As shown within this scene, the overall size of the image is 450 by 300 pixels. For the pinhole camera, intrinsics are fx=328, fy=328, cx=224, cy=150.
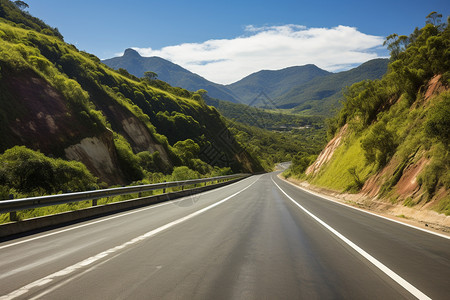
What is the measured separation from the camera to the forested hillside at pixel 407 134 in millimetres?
12688

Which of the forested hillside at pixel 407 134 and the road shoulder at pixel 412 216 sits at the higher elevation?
the forested hillside at pixel 407 134

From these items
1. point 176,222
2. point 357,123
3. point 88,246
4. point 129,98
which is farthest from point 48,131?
point 129,98

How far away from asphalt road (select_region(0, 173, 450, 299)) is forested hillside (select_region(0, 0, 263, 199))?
829 cm

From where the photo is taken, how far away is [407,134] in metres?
19.1

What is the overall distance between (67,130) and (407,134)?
26.9m

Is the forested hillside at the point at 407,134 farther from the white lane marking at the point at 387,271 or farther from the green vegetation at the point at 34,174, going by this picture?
the green vegetation at the point at 34,174

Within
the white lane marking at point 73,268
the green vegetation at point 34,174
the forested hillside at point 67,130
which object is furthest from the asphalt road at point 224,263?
the green vegetation at point 34,174

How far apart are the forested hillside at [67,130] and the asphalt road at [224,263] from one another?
8.29 meters

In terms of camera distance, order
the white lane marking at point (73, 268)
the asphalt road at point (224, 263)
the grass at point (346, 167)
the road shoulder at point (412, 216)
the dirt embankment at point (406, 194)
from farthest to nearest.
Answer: the grass at point (346, 167) → the dirt embankment at point (406, 194) → the road shoulder at point (412, 216) → the asphalt road at point (224, 263) → the white lane marking at point (73, 268)

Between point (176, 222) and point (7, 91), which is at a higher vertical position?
point (7, 91)

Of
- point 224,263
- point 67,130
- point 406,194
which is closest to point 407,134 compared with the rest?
point 406,194

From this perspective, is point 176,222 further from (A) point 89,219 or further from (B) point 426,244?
(B) point 426,244

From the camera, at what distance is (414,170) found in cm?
1497

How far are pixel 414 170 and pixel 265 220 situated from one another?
888 centimetres
